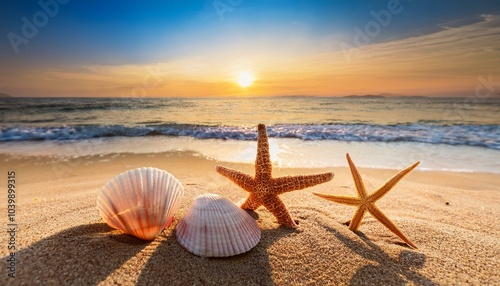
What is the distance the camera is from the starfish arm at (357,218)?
115 inches

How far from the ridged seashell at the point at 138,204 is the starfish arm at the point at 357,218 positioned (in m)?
2.05

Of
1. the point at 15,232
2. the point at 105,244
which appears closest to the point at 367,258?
the point at 105,244

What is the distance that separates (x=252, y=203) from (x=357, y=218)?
124cm

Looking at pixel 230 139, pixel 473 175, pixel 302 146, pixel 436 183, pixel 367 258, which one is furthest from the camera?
pixel 230 139

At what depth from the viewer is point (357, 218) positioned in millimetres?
3006

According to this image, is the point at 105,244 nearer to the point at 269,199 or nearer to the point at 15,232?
the point at 15,232

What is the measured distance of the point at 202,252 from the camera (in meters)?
2.36

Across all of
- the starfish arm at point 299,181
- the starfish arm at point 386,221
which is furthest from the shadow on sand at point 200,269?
the starfish arm at point 386,221

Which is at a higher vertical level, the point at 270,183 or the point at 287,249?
the point at 270,183

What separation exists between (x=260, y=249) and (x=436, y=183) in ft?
17.1

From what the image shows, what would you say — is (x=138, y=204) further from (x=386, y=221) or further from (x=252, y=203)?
(x=386, y=221)

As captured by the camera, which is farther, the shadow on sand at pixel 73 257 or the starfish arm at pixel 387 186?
the starfish arm at pixel 387 186

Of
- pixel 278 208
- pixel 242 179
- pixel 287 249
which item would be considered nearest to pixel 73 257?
pixel 242 179

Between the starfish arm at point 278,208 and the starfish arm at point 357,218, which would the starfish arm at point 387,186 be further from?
the starfish arm at point 278,208
